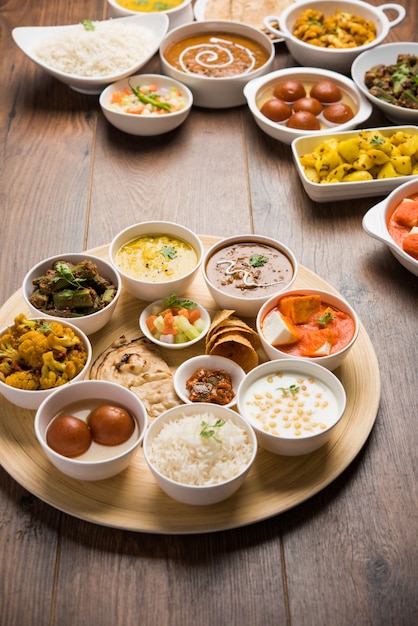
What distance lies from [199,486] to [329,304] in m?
1.11

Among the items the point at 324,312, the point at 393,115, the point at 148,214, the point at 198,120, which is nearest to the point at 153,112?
the point at 198,120

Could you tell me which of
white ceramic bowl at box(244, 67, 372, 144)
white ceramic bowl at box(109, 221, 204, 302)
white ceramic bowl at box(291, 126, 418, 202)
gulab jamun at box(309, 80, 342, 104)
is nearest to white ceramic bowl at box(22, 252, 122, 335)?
white ceramic bowl at box(109, 221, 204, 302)

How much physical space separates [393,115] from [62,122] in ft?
6.69

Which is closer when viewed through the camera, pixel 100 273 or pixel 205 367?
pixel 205 367

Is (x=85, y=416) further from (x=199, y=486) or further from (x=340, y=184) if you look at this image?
(x=340, y=184)

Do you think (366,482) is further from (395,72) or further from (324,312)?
(395,72)

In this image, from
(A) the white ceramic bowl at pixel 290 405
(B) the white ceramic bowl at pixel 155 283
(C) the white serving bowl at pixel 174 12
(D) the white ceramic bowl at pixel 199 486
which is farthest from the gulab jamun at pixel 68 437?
(C) the white serving bowl at pixel 174 12

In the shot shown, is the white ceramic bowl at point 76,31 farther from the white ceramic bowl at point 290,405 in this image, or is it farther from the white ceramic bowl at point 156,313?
the white ceramic bowl at point 290,405

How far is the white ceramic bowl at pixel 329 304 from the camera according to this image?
2.96 meters

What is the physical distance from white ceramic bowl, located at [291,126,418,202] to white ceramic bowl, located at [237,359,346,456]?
1356 mm

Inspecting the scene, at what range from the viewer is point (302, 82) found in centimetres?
470

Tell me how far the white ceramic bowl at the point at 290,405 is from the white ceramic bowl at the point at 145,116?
2.03m

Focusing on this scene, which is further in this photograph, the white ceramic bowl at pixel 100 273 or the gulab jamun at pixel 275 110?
the gulab jamun at pixel 275 110

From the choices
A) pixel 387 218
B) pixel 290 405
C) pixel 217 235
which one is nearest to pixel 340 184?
pixel 387 218
